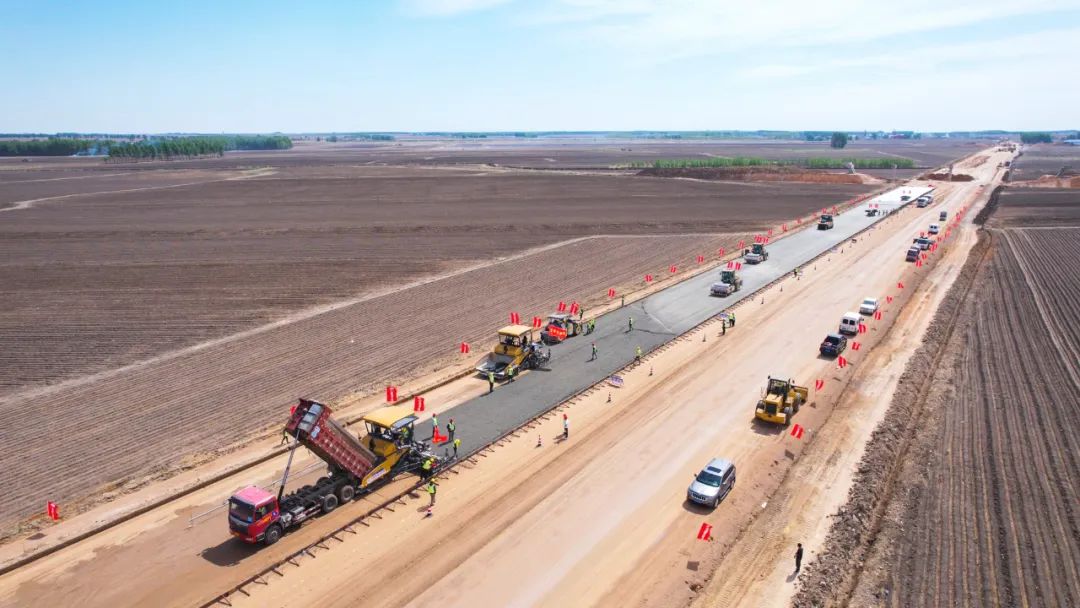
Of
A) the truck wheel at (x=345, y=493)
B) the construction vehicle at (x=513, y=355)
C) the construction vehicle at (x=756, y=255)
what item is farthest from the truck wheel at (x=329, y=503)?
the construction vehicle at (x=756, y=255)

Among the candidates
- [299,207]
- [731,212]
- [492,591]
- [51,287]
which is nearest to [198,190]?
[299,207]

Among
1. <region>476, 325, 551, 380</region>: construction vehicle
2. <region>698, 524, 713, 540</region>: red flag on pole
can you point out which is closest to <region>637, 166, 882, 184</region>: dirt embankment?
<region>476, 325, 551, 380</region>: construction vehicle

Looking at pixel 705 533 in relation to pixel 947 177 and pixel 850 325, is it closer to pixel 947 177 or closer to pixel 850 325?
pixel 850 325

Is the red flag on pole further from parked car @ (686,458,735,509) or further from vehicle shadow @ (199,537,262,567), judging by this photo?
vehicle shadow @ (199,537,262,567)

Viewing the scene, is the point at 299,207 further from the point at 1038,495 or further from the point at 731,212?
the point at 1038,495

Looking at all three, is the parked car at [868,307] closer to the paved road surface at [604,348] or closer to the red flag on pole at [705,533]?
the paved road surface at [604,348]

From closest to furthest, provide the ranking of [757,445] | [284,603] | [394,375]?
1. [284,603]
2. [757,445]
3. [394,375]
